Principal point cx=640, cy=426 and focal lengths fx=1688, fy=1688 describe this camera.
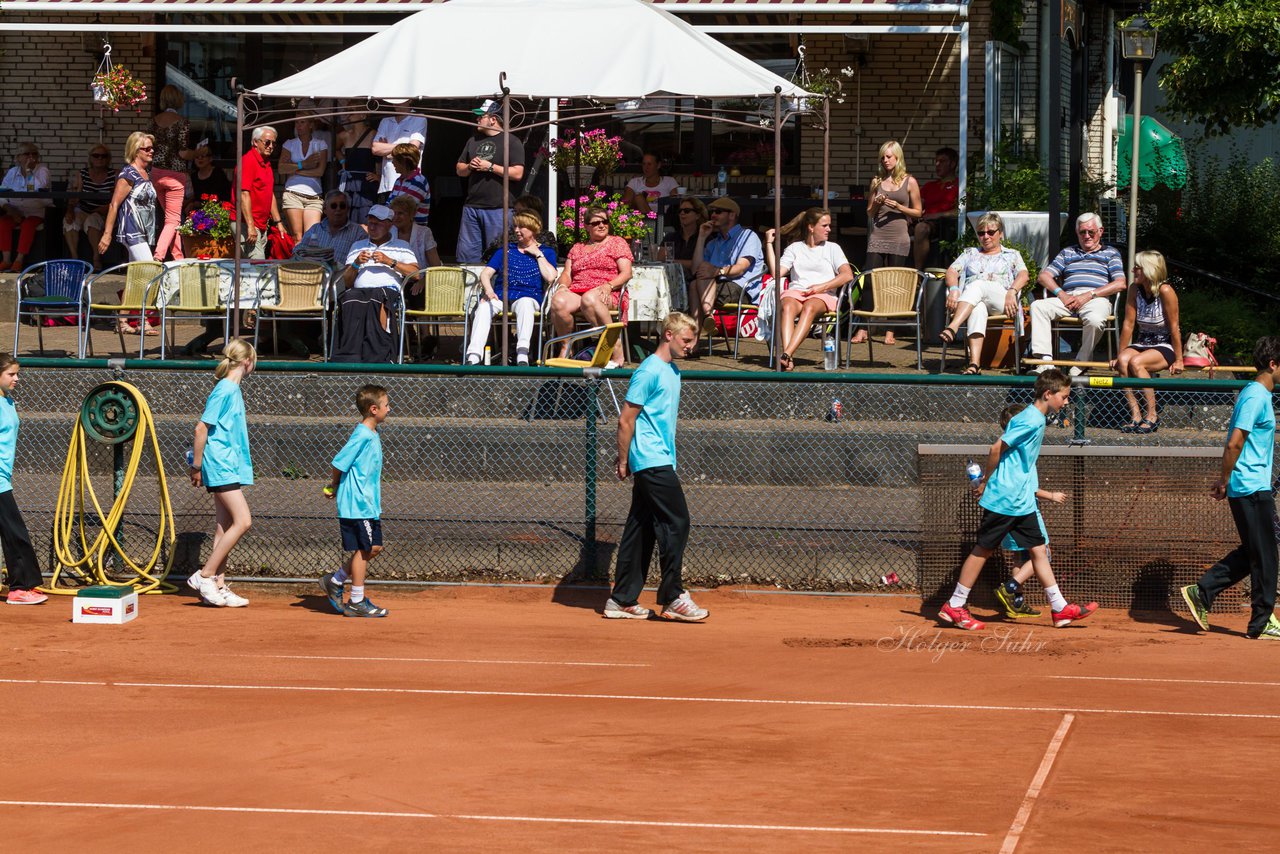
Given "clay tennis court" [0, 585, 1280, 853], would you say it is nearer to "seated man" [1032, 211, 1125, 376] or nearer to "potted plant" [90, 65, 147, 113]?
"seated man" [1032, 211, 1125, 376]

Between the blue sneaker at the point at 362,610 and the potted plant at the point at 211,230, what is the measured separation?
655cm

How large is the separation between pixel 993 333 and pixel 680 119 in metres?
7.37

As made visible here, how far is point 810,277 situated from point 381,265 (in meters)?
3.77

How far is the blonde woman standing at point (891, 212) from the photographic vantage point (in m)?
16.4

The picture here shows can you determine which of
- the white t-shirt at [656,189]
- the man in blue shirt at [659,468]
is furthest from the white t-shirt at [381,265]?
the man in blue shirt at [659,468]

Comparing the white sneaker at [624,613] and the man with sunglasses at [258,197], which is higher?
the man with sunglasses at [258,197]

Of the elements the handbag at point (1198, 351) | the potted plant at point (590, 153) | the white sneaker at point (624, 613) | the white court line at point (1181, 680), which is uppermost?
the potted plant at point (590, 153)

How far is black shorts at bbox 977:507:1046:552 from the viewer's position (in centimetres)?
1034

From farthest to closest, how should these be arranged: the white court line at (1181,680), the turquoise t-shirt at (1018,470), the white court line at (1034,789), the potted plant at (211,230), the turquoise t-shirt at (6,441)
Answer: the potted plant at (211,230) → the turquoise t-shirt at (6,441) → the turquoise t-shirt at (1018,470) → the white court line at (1181,680) → the white court line at (1034,789)

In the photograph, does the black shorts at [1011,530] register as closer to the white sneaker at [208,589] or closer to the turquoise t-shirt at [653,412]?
the turquoise t-shirt at [653,412]

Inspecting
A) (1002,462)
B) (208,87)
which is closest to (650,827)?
(1002,462)

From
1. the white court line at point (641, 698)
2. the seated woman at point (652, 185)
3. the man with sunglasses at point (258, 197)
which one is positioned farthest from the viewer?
the seated woman at point (652, 185)

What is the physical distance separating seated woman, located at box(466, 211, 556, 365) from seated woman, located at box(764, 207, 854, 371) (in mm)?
2059

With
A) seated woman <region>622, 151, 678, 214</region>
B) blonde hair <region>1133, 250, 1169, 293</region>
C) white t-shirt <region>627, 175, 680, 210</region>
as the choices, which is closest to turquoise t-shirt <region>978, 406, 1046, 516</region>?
blonde hair <region>1133, 250, 1169, 293</region>
